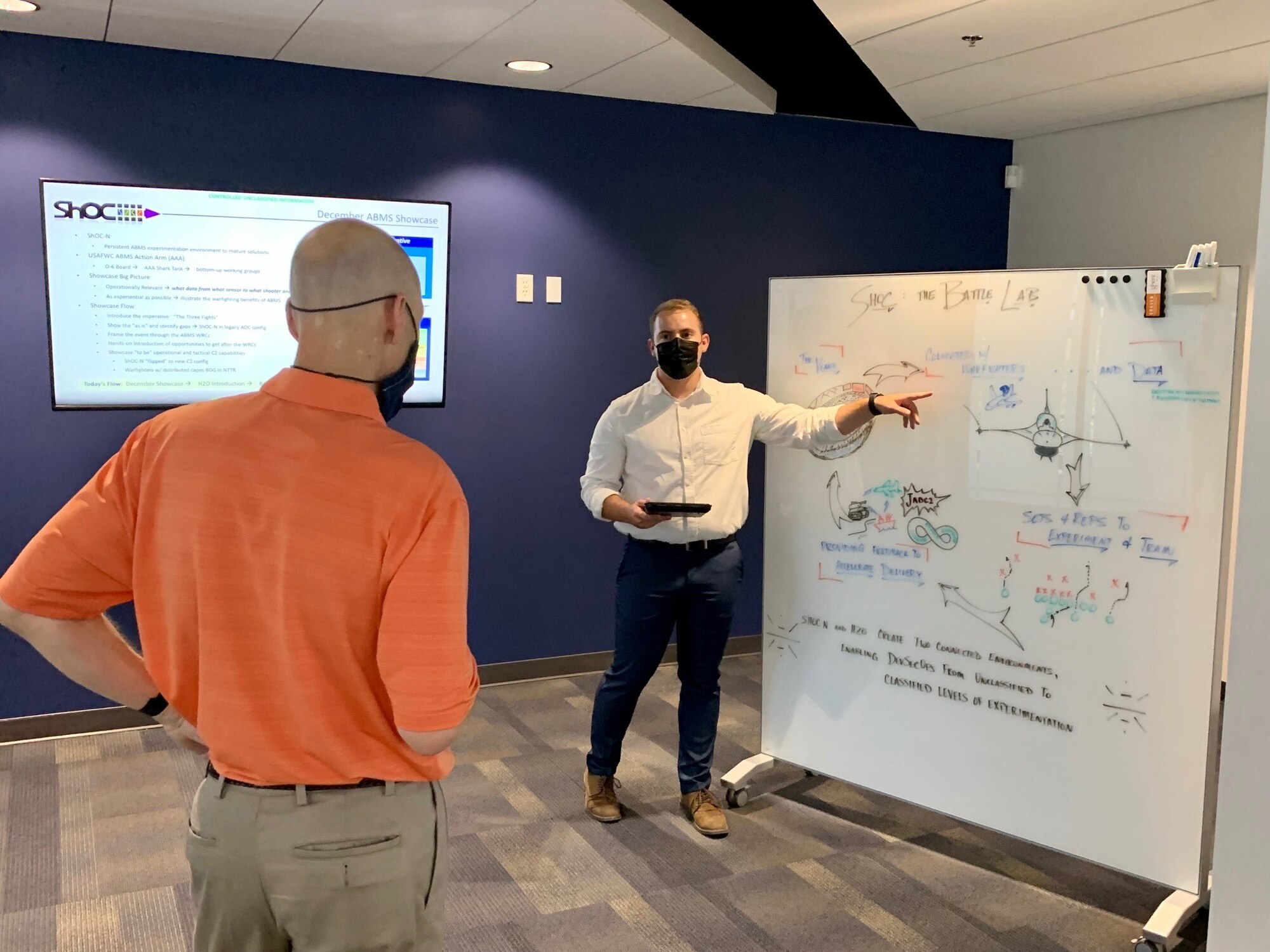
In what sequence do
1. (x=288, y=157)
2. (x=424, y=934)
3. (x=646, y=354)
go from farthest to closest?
1. (x=646, y=354)
2. (x=288, y=157)
3. (x=424, y=934)

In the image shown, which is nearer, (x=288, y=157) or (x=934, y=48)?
(x=934, y=48)

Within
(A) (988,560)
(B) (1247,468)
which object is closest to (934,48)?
(A) (988,560)

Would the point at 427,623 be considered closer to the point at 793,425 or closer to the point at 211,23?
the point at 793,425

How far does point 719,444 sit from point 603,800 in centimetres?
116

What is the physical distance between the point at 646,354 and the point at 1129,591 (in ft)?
8.56

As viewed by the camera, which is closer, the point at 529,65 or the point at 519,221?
the point at 529,65

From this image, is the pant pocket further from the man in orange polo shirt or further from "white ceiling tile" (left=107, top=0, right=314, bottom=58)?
"white ceiling tile" (left=107, top=0, right=314, bottom=58)

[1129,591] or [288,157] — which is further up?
[288,157]

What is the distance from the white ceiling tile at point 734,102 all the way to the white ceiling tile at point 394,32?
117 centimetres

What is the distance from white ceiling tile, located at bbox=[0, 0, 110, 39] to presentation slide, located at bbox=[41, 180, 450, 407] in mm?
500

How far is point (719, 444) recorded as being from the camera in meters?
3.18

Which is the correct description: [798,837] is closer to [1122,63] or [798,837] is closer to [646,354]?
[646,354]

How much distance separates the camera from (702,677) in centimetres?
324

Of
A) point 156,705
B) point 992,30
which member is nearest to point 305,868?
point 156,705
